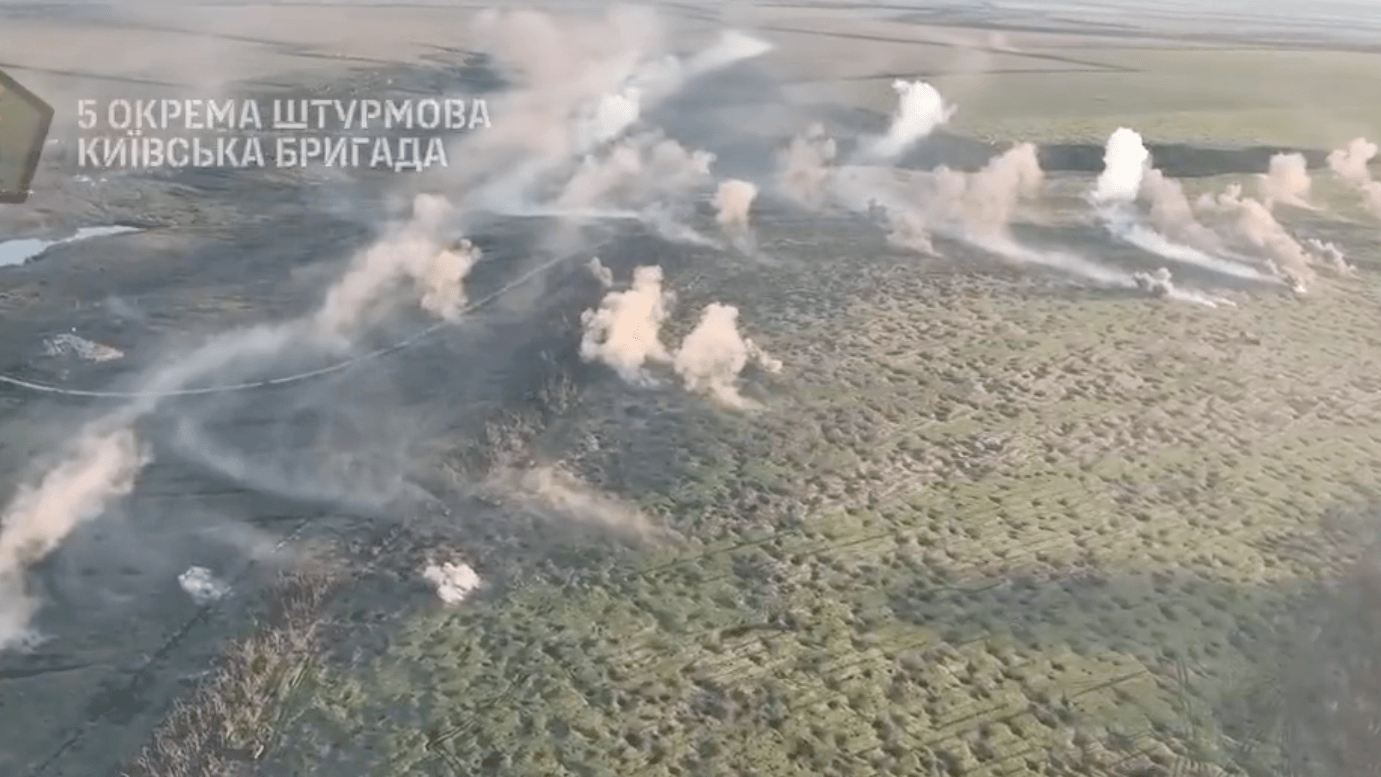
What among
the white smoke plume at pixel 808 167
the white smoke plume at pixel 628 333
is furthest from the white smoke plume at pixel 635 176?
the white smoke plume at pixel 628 333

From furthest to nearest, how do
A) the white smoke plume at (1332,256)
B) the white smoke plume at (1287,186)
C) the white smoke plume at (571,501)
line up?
the white smoke plume at (1287,186), the white smoke plume at (1332,256), the white smoke plume at (571,501)

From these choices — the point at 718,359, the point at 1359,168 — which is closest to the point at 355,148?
the point at 718,359

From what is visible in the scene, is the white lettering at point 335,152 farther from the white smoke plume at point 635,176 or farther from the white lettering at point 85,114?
the white lettering at point 85,114

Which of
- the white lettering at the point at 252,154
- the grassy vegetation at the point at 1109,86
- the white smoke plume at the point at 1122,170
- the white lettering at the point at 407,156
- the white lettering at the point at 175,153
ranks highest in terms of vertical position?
the grassy vegetation at the point at 1109,86

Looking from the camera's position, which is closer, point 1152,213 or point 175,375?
point 175,375

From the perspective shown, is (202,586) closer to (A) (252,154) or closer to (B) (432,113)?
(A) (252,154)

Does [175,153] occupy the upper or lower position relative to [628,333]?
lower

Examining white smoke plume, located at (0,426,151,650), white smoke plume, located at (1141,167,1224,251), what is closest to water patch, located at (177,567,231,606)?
white smoke plume, located at (0,426,151,650)
